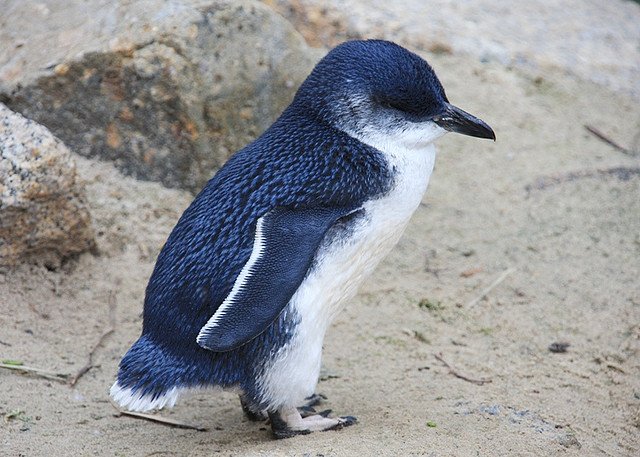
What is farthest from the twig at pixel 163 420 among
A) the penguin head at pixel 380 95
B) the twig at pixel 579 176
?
the twig at pixel 579 176

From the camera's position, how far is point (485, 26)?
5625mm

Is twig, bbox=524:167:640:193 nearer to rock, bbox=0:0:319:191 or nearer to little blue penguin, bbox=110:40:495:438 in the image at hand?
rock, bbox=0:0:319:191

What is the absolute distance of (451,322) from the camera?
3.60 metres

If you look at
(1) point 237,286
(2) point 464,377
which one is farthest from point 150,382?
(2) point 464,377

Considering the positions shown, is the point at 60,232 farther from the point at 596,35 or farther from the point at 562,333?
the point at 596,35

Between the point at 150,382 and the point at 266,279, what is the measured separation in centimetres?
47

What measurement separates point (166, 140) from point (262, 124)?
45 cm

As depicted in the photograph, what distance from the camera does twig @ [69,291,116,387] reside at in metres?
3.08

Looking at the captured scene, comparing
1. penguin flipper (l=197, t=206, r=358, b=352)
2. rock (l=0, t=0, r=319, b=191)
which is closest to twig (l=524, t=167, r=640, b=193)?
rock (l=0, t=0, r=319, b=191)

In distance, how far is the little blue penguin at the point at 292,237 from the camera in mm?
2473

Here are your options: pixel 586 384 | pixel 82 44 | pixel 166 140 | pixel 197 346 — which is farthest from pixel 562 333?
pixel 82 44

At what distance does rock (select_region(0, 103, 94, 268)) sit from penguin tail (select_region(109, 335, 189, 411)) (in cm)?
104

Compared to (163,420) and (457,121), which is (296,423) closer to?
(163,420)

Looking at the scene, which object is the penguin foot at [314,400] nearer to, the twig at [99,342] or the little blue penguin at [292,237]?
the little blue penguin at [292,237]
